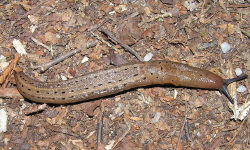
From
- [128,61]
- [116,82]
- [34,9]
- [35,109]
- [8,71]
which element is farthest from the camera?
[34,9]

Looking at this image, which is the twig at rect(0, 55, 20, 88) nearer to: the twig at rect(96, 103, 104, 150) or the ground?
the ground

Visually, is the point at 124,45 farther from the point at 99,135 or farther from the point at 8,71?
the point at 8,71

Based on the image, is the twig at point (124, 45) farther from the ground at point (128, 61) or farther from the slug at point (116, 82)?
the slug at point (116, 82)

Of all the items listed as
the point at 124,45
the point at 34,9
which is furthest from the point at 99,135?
the point at 34,9

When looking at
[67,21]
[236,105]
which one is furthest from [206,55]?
[67,21]

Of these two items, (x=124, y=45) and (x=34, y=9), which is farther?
(x=34, y=9)

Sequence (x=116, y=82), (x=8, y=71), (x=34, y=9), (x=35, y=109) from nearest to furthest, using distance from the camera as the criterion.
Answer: (x=116, y=82) → (x=35, y=109) → (x=8, y=71) → (x=34, y=9)

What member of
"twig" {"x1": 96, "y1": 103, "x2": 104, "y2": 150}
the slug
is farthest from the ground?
the slug
